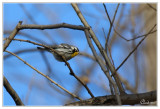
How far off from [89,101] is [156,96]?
1.46ft

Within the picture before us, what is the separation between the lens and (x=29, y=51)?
→ 3.12 m

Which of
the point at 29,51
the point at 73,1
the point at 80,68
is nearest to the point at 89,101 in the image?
the point at 73,1

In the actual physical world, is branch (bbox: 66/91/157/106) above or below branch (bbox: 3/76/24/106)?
below

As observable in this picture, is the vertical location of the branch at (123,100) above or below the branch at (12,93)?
below

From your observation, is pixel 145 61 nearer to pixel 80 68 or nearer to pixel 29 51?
pixel 80 68

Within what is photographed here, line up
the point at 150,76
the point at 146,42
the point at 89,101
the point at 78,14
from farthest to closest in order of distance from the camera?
the point at 146,42, the point at 150,76, the point at 78,14, the point at 89,101

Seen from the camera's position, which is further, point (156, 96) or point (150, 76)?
point (150, 76)

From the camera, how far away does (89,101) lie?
1.72 m

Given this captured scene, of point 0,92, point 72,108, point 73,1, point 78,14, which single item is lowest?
point 72,108

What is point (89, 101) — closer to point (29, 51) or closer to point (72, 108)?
point (72, 108)

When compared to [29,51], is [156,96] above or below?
below

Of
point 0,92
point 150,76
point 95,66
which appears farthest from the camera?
point 150,76

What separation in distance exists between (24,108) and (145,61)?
3.67 metres

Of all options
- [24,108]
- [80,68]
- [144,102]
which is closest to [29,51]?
[80,68]
